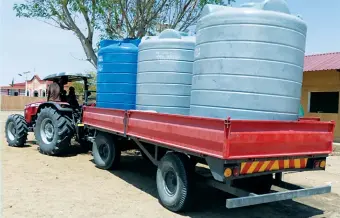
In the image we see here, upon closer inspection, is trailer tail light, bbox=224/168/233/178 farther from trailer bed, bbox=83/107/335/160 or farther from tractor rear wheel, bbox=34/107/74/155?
tractor rear wheel, bbox=34/107/74/155

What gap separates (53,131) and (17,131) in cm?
158

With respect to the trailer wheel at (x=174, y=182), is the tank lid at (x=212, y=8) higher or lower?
higher

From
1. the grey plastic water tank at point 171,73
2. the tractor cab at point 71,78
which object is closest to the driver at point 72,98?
the tractor cab at point 71,78

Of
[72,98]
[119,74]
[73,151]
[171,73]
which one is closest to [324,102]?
[72,98]

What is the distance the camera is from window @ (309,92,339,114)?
48.4ft

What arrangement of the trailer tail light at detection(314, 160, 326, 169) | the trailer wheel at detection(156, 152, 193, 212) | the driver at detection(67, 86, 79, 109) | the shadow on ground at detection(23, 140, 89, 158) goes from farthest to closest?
1. the driver at detection(67, 86, 79, 109)
2. the shadow on ground at detection(23, 140, 89, 158)
3. the trailer tail light at detection(314, 160, 326, 169)
4. the trailer wheel at detection(156, 152, 193, 212)

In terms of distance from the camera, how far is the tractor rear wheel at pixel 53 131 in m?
7.91

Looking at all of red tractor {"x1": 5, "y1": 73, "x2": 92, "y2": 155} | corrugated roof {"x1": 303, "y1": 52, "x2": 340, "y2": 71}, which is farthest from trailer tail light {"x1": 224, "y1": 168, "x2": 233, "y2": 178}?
corrugated roof {"x1": 303, "y1": 52, "x2": 340, "y2": 71}

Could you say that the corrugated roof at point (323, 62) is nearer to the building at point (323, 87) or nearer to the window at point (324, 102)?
the building at point (323, 87)

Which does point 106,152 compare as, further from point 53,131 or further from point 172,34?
point 172,34

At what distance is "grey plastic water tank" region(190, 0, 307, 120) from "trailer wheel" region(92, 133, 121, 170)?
116 inches

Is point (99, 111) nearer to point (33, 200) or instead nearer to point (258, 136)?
point (33, 200)

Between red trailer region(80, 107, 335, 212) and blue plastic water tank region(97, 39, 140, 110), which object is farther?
blue plastic water tank region(97, 39, 140, 110)

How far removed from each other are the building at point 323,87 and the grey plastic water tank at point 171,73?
10.2m
